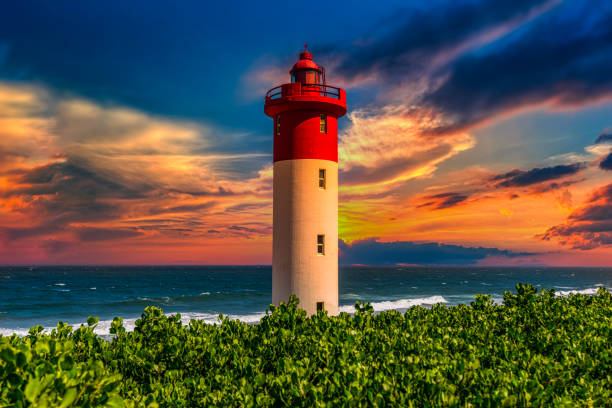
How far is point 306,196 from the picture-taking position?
19594 mm

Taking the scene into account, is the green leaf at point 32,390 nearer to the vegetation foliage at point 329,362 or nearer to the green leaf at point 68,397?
the vegetation foliage at point 329,362

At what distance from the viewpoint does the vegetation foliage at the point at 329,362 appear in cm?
550

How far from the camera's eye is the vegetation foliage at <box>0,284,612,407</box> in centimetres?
550

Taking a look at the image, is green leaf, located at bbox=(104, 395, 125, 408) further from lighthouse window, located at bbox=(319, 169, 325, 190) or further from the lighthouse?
lighthouse window, located at bbox=(319, 169, 325, 190)

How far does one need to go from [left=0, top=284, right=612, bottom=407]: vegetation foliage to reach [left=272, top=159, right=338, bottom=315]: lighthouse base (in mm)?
6137

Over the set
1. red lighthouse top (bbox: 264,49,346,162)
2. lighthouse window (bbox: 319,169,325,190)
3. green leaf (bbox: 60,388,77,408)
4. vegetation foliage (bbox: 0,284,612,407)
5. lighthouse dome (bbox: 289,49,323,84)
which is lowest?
vegetation foliage (bbox: 0,284,612,407)

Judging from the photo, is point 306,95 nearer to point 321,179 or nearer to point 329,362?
point 321,179

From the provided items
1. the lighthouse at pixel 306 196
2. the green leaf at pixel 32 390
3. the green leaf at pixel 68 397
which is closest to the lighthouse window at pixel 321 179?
the lighthouse at pixel 306 196

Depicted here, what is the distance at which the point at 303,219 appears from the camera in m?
19.5

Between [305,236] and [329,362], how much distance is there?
11.2m

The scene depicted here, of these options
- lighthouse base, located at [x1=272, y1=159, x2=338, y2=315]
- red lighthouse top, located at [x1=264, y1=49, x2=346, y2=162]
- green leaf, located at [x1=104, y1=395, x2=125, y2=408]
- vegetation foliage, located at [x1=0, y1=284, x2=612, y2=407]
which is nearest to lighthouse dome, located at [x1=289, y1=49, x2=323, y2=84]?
red lighthouse top, located at [x1=264, y1=49, x2=346, y2=162]

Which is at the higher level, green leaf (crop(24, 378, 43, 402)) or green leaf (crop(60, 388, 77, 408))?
green leaf (crop(24, 378, 43, 402))

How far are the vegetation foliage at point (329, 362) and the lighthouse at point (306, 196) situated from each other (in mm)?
6210

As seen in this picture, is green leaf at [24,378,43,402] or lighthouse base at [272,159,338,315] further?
lighthouse base at [272,159,338,315]
